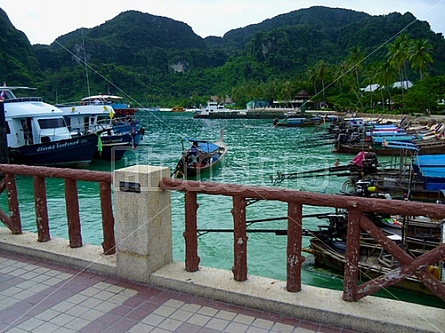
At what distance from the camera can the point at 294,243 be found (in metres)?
3.66

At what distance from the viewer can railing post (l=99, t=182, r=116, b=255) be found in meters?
4.51

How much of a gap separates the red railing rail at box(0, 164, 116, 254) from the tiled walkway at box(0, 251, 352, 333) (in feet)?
1.86

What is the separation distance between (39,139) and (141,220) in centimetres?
2221

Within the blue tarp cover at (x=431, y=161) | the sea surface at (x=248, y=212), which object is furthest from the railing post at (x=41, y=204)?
the blue tarp cover at (x=431, y=161)

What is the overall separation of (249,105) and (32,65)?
5791 cm

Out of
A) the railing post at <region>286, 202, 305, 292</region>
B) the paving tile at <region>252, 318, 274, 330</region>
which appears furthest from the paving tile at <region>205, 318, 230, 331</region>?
the railing post at <region>286, 202, 305, 292</region>

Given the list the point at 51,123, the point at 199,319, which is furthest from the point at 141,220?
the point at 51,123

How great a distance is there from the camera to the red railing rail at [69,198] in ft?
14.9

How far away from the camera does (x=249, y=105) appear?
113 m

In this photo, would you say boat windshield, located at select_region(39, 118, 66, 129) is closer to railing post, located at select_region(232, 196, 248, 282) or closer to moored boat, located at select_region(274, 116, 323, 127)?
railing post, located at select_region(232, 196, 248, 282)

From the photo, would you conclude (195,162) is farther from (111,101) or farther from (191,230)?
(111,101)

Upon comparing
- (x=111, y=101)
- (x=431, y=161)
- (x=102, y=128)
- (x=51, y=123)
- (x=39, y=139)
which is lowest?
(x=431, y=161)

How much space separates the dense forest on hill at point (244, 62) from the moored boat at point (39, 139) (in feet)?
86.0

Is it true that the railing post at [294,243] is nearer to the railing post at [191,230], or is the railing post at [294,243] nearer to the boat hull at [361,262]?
the railing post at [191,230]
